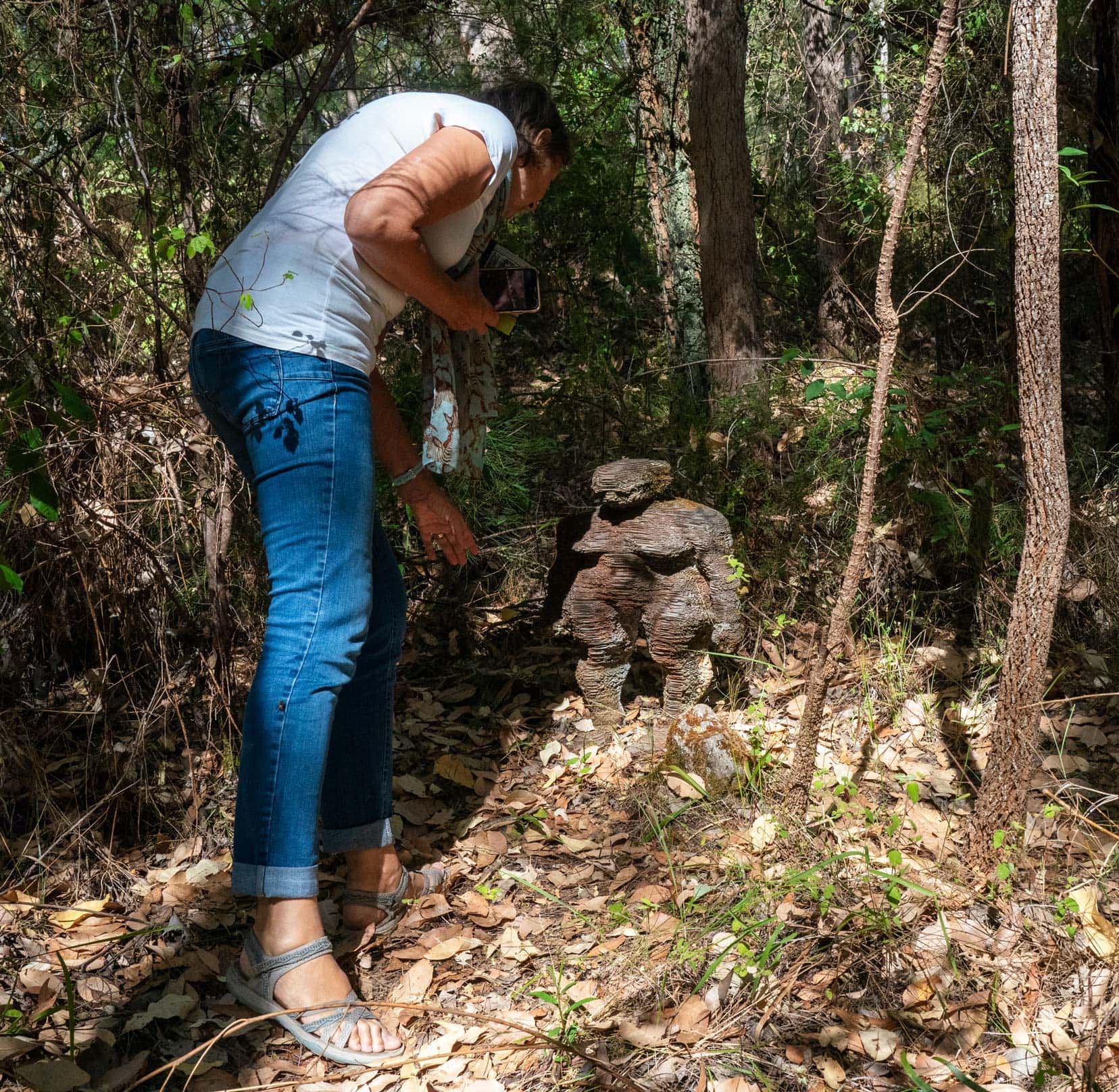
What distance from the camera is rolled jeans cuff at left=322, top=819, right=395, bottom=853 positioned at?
8.57ft

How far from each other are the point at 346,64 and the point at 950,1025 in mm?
3700

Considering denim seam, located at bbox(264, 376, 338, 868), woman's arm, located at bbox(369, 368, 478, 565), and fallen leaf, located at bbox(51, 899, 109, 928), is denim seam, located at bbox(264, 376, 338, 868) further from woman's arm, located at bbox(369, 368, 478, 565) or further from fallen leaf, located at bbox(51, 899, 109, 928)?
fallen leaf, located at bbox(51, 899, 109, 928)

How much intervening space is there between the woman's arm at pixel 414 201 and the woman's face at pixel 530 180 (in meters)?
0.25

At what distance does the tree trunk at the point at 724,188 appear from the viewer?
4637mm

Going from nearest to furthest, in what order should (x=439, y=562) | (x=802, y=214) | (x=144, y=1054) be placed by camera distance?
1. (x=144, y=1054)
2. (x=439, y=562)
3. (x=802, y=214)

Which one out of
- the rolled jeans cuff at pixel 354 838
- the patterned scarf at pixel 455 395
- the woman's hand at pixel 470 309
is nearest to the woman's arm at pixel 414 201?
the woman's hand at pixel 470 309

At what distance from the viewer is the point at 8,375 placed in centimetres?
282

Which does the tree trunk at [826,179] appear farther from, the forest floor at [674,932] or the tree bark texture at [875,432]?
the tree bark texture at [875,432]

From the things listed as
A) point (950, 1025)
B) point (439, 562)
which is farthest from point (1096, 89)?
point (950, 1025)

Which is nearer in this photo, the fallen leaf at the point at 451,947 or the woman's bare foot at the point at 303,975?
the woman's bare foot at the point at 303,975

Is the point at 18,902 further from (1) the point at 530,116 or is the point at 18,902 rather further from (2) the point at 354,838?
(1) the point at 530,116

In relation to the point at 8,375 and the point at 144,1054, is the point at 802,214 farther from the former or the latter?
the point at 144,1054

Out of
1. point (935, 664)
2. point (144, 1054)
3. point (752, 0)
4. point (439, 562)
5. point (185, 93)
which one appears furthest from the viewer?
point (752, 0)

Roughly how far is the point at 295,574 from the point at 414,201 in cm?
84
